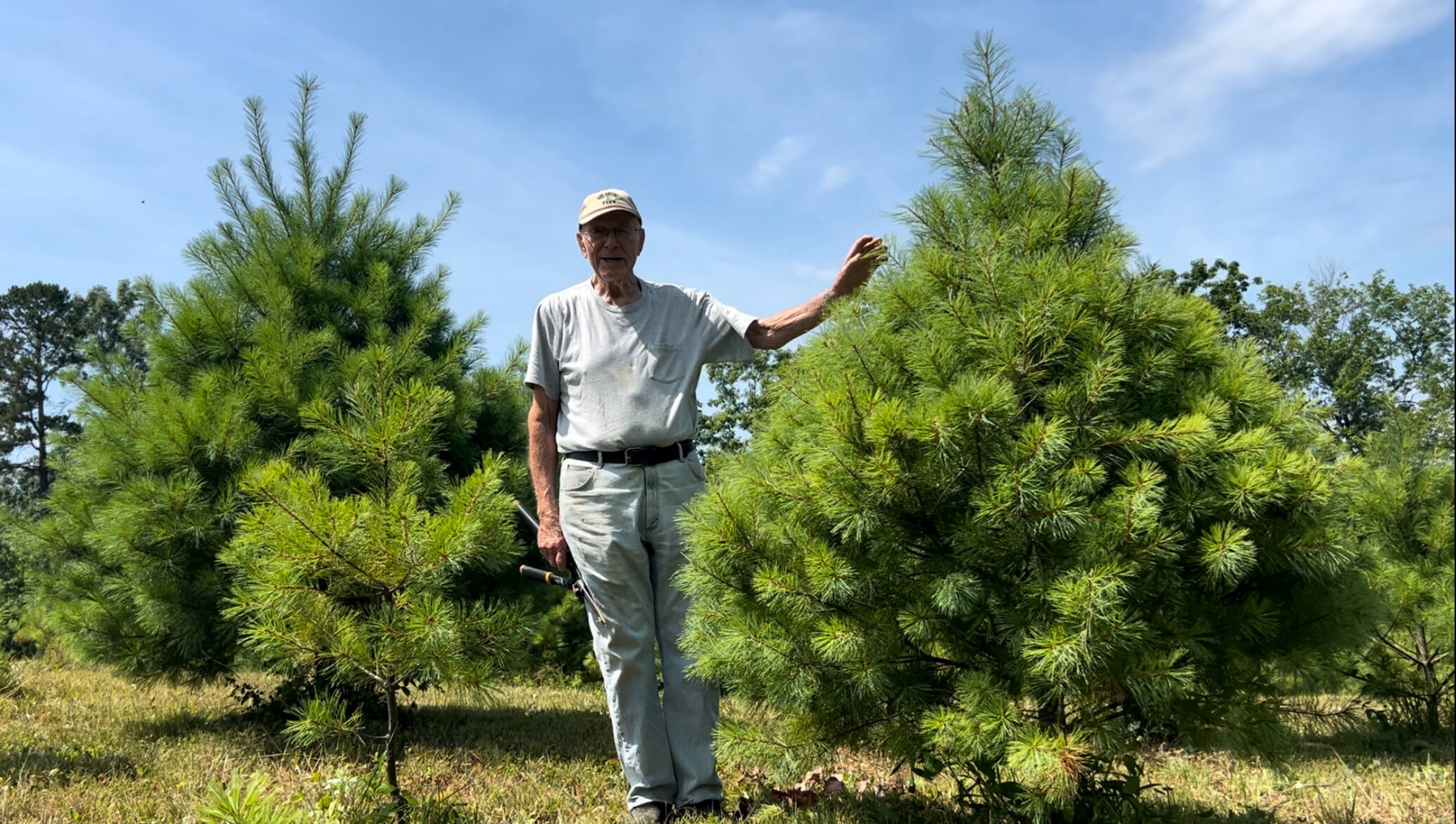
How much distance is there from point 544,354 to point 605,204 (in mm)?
662

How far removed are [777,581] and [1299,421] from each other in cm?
165

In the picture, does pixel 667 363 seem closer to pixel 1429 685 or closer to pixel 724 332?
pixel 724 332

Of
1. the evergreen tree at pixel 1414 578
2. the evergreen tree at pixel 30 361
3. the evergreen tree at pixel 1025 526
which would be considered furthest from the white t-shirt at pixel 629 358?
the evergreen tree at pixel 30 361

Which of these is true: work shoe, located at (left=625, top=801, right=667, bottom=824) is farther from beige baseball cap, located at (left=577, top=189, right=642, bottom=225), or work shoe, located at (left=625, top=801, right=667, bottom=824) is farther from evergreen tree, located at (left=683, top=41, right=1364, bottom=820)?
beige baseball cap, located at (left=577, top=189, right=642, bottom=225)

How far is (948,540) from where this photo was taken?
273cm

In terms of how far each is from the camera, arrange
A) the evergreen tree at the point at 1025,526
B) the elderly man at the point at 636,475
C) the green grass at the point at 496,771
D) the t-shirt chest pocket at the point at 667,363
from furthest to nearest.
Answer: the t-shirt chest pocket at the point at 667,363 < the elderly man at the point at 636,475 < the green grass at the point at 496,771 < the evergreen tree at the point at 1025,526

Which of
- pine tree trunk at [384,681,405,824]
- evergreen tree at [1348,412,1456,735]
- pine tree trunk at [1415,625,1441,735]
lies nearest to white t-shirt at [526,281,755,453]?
pine tree trunk at [384,681,405,824]

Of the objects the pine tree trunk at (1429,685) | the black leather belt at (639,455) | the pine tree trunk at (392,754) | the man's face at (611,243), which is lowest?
the pine tree trunk at (1429,685)

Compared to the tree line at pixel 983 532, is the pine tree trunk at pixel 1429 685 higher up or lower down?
lower down

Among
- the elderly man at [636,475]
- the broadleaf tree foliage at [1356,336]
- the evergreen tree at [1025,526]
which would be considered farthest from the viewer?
the broadleaf tree foliage at [1356,336]

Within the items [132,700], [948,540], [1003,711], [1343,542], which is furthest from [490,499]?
[132,700]

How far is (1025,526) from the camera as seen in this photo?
2.56 meters

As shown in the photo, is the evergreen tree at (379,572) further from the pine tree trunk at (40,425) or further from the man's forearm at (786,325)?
the pine tree trunk at (40,425)

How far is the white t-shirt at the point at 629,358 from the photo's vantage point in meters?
3.68
